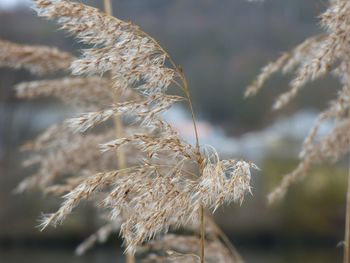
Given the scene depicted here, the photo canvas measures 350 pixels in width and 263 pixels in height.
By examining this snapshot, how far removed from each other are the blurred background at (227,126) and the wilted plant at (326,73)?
401 inches

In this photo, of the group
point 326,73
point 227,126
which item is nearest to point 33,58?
point 326,73

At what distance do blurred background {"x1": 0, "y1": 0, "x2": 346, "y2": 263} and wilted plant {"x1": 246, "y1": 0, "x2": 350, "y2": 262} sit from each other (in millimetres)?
10193

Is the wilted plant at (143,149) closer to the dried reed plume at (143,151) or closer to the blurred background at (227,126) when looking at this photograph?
the dried reed plume at (143,151)

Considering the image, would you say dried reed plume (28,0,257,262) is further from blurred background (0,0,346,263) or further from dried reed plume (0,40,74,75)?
blurred background (0,0,346,263)

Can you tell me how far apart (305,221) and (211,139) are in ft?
12.8

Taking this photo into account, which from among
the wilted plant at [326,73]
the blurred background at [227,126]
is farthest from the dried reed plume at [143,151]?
the blurred background at [227,126]

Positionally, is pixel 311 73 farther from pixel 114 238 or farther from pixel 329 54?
pixel 114 238

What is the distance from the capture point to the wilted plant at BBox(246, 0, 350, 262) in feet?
6.36

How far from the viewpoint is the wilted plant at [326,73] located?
194cm

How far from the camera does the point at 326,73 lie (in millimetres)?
2146

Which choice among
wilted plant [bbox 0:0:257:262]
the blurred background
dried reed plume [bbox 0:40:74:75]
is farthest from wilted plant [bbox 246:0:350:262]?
the blurred background

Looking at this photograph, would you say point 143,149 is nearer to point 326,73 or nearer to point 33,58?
point 326,73

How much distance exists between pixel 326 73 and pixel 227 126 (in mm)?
18152

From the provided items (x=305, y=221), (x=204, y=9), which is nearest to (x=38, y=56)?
(x=305, y=221)
